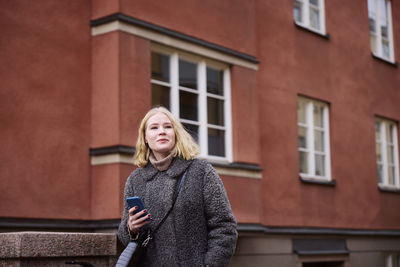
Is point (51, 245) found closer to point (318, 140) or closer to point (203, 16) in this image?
point (203, 16)

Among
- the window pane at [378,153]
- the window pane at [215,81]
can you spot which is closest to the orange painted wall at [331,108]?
the window pane at [378,153]

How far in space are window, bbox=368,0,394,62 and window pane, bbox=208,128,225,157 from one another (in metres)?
6.88

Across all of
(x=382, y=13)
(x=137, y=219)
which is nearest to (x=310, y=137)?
(x=382, y=13)

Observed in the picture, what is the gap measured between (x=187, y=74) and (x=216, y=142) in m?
1.23

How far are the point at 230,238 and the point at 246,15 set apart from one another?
864 cm

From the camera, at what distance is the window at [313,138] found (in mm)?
13773

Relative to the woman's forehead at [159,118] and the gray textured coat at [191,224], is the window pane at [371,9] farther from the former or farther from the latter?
the gray textured coat at [191,224]

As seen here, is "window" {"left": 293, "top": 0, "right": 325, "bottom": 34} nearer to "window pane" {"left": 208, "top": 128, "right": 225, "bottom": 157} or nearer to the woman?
"window pane" {"left": 208, "top": 128, "right": 225, "bottom": 157}

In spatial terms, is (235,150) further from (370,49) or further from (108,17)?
(370,49)

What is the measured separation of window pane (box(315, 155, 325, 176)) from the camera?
→ 14.2 meters

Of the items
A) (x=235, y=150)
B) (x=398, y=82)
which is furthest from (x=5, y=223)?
(x=398, y=82)

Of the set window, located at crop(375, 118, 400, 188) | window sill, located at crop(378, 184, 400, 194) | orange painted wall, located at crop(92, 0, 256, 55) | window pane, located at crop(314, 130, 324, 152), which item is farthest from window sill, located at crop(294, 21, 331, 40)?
window sill, located at crop(378, 184, 400, 194)

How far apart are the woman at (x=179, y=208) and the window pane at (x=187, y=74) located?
21.4 feet

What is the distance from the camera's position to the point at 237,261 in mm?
11617
